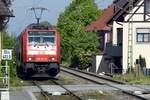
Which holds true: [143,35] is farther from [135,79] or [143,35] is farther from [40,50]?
[40,50]

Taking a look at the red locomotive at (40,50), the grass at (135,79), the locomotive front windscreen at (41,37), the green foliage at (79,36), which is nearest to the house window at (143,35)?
the grass at (135,79)

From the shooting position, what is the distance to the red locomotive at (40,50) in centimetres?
4019

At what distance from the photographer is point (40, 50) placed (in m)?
40.5

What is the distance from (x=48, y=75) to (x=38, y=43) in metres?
2.74

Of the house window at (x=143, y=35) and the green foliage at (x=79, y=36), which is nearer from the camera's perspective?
the house window at (x=143, y=35)

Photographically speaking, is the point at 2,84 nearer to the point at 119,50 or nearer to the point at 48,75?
the point at 48,75

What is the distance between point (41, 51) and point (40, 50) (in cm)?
10

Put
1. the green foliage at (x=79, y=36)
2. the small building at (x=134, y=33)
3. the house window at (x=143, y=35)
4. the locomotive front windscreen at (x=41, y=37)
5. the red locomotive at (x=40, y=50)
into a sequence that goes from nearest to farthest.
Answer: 1. the red locomotive at (x=40, y=50)
2. the locomotive front windscreen at (x=41, y=37)
3. the small building at (x=134, y=33)
4. the house window at (x=143, y=35)
5. the green foliage at (x=79, y=36)

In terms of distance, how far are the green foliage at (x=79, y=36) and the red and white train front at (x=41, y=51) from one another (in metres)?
20.4

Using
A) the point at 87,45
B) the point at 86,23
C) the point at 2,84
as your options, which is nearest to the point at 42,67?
the point at 2,84

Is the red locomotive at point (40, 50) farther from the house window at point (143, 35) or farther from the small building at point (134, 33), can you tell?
the house window at point (143, 35)

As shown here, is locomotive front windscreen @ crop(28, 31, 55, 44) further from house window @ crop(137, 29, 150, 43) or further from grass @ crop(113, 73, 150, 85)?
house window @ crop(137, 29, 150, 43)

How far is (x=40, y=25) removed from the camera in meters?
41.3

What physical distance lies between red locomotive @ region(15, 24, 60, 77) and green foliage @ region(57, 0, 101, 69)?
66.9 feet
